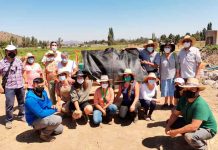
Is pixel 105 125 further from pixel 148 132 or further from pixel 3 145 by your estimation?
pixel 3 145

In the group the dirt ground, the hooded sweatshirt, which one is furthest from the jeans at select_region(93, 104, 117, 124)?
the hooded sweatshirt

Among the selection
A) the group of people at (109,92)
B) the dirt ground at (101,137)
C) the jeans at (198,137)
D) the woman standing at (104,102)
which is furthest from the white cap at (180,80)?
the jeans at (198,137)

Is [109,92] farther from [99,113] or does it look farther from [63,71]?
[63,71]

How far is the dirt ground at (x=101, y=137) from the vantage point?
17.1 feet

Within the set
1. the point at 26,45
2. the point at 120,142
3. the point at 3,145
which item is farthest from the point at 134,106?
the point at 26,45

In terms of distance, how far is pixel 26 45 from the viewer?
81688mm

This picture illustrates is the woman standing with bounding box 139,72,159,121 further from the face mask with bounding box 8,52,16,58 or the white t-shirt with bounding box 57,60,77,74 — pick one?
the face mask with bounding box 8,52,16,58

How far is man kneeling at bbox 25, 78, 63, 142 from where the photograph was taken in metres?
5.09

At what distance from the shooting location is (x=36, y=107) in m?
5.08

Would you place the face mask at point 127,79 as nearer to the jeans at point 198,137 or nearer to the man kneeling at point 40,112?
the man kneeling at point 40,112

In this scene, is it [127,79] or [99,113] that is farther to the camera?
[127,79]

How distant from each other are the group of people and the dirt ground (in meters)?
0.21

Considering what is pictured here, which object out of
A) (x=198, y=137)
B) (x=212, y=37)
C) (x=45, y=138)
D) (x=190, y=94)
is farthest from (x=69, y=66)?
(x=212, y=37)

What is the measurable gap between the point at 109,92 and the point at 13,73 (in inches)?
87.1
